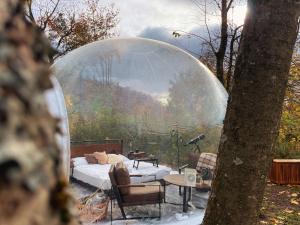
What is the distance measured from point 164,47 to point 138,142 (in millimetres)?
2329

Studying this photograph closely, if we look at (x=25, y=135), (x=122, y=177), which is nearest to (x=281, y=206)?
(x=122, y=177)

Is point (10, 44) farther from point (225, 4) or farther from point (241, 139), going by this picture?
point (225, 4)

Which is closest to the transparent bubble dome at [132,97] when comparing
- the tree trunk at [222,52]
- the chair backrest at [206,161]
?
the chair backrest at [206,161]

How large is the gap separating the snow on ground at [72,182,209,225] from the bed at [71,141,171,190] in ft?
0.59

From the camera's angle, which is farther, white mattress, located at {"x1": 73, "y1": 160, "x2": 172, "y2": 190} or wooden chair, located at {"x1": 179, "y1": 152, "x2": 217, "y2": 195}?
→ wooden chair, located at {"x1": 179, "y1": 152, "x2": 217, "y2": 195}

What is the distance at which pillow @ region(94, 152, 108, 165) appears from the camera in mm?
7398

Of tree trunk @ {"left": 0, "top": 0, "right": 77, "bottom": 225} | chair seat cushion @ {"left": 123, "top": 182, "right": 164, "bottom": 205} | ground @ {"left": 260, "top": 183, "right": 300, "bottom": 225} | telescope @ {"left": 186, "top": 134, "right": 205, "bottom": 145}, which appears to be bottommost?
ground @ {"left": 260, "top": 183, "right": 300, "bottom": 225}

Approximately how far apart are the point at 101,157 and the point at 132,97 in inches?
51.0

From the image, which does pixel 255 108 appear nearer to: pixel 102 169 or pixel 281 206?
pixel 102 169

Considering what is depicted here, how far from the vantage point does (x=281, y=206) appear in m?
9.24

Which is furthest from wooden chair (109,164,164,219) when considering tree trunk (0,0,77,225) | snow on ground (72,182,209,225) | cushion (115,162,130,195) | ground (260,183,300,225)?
tree trunk (0,0,77,225)

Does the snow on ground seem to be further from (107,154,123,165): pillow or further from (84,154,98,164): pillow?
(107,154,123,165): pillow

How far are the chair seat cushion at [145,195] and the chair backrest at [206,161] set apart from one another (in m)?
1.13

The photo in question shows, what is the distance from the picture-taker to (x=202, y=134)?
830 centimetres
